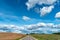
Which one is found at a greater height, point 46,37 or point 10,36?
point 10,36

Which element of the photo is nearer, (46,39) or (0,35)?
(46,39)

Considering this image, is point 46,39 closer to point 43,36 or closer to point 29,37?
point 43,36

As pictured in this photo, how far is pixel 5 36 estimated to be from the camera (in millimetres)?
21562

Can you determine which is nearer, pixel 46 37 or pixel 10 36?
pixel 46 37

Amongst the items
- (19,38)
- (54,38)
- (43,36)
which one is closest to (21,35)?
(19,38)

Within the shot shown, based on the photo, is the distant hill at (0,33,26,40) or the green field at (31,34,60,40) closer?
the green field at (31,34,60,40)

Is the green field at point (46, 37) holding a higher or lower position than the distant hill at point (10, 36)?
lower

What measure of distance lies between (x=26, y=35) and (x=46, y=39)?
11.0ft

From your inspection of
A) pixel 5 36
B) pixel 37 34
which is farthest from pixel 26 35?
pixel 5 36

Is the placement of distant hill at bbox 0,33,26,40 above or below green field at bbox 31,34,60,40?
above

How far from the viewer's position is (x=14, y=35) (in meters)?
21.6

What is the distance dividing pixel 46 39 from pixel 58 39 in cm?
194

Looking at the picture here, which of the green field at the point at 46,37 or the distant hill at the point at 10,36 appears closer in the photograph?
the green field at the point at 46,37

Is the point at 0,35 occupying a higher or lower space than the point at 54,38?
higher
